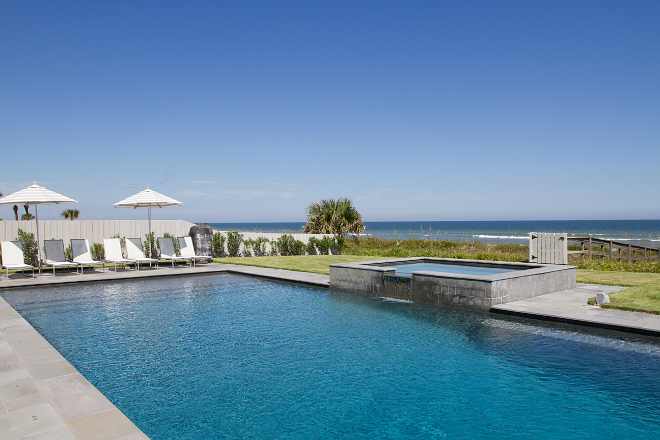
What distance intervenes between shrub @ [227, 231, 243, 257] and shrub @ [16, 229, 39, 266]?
652cm

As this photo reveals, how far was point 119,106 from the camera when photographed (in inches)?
704

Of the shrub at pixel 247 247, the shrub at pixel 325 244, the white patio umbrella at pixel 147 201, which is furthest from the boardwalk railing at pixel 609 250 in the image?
the white patio umbrella at pixel 147 201

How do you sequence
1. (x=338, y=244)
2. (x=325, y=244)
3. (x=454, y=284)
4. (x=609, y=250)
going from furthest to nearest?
A: (x=338, y=244), (x=325, y=244), (x=609, y=250), (x=454, y=284)

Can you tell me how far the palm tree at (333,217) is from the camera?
21.4 m

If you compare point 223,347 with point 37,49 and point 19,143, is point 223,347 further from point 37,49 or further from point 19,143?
point 19,143

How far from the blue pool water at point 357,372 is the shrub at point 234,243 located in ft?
32.0

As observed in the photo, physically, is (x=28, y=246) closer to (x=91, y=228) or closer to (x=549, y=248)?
(x=91, y=228)

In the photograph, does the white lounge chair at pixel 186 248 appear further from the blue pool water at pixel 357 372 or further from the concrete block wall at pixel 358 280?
the blue pool water at pixel 357 372

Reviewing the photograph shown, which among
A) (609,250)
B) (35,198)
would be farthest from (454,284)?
(35,198)

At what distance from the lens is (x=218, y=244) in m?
16.9

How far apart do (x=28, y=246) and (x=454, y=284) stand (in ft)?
43.6

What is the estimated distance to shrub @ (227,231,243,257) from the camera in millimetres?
17141

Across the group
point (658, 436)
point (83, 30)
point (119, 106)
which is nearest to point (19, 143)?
point (119, 106)

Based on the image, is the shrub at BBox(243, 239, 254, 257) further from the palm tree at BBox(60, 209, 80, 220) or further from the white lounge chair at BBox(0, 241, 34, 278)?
the palm tree at BBox(60, 209, 80, 220)
